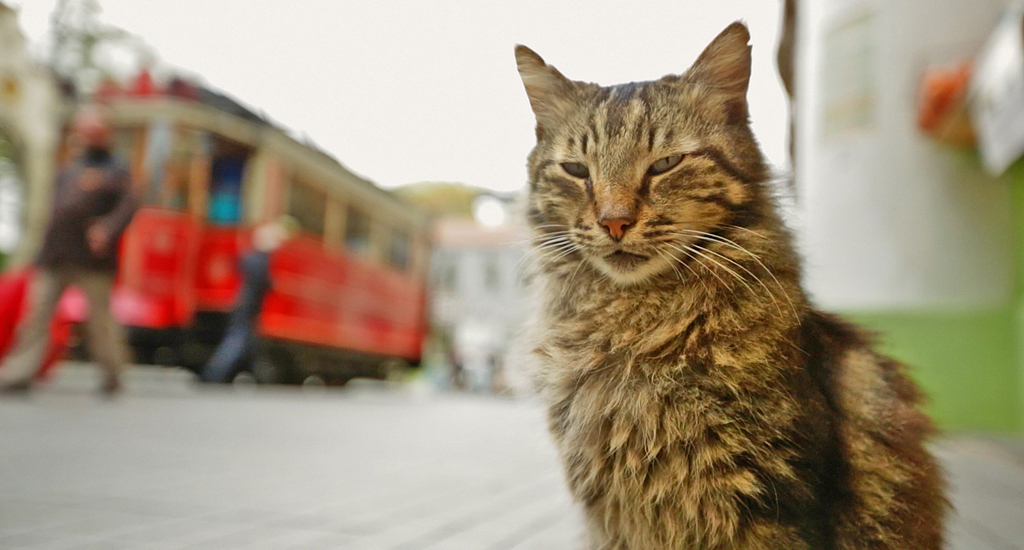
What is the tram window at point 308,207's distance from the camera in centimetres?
1040

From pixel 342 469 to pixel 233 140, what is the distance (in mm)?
7203

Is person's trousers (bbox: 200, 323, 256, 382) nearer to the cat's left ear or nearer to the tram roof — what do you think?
→ the tram roof

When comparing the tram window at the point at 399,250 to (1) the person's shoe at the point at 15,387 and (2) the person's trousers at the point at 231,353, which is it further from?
(1) the person's shoe at the point at 15,387

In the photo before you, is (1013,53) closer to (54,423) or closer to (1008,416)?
(1008,416)

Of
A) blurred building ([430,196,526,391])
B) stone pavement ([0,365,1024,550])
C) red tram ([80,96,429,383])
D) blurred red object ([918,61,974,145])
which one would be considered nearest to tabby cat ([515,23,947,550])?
stone pavement ([0,365,1024,550])

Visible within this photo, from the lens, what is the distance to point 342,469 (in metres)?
3.71

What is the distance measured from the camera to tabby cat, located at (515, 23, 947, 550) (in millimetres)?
1428

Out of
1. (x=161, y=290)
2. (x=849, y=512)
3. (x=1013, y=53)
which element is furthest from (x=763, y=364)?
(x=161, y=290)

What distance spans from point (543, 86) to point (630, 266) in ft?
1.75

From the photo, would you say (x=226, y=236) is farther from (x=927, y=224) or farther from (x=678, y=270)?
(x=678, y=270)

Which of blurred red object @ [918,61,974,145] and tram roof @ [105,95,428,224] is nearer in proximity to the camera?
blurred red object @ [918,61,974,145]

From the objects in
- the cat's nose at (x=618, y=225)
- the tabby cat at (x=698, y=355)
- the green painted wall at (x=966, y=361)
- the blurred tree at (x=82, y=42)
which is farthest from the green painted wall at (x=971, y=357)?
the blurred tree at (x=82, y=42)

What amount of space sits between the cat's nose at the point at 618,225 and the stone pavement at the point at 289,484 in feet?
1.95

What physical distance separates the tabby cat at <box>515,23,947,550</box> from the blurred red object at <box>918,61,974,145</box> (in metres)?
4.50
